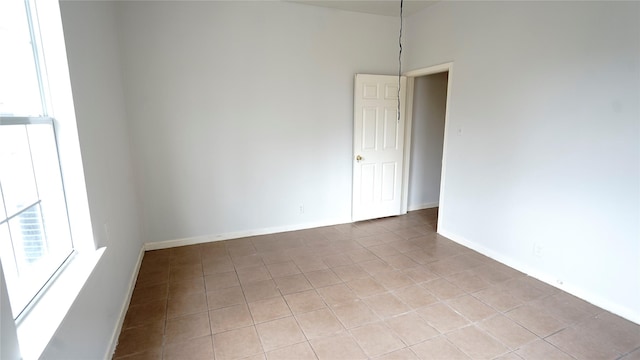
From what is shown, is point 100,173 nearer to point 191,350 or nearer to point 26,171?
point 26,171

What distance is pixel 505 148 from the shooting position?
313 cm

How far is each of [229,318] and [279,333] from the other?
44 cm

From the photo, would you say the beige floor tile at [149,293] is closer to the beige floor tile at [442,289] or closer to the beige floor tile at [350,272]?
the beige floor tile at [350,272]

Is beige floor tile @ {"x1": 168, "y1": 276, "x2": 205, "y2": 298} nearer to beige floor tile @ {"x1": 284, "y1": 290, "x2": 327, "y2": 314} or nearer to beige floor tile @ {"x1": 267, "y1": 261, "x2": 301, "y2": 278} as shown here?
beige floor tile @ {"x1": 267, "y1": 261, "x2": 301, "y2": 278}

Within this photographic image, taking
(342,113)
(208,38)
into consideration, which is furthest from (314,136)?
(208,38)

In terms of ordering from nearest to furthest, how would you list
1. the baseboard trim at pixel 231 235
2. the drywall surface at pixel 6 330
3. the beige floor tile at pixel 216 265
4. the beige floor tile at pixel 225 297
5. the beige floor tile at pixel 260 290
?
the drywall surface at pixel 6 330 < the beige floor tile at pixel 225 297 < the beige floor tile at pixel 260 290 < the beige floor tile at pixel 216 265 < the baseboard trim at pixel 231 235

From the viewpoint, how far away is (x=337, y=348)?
2.04m

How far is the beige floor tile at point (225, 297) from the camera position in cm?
252

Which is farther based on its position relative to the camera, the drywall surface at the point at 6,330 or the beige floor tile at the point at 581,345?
the beige floor tile at the point at 581,345

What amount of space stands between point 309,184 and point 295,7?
221 cm

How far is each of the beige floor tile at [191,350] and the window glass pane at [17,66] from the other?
1.60 m

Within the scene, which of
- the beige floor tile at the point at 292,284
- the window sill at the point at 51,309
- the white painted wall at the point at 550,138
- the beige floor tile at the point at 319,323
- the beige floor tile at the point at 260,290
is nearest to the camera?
the window sill at the point at 51,309

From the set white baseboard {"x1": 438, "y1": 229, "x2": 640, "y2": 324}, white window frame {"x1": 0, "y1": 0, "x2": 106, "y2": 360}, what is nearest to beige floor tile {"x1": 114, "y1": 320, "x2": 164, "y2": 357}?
white window frame {"x1": 0, "y1": 0, "x2": 106, "y2": 360}

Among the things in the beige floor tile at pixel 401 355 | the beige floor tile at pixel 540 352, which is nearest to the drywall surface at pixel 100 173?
the beige floor tile at pixel 401 355
